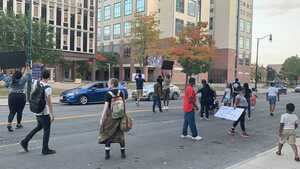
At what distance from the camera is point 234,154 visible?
951 centimetres

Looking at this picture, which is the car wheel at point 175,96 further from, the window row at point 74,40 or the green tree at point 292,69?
the green tree at point 292,69

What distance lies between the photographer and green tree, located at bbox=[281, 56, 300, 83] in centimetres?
11219

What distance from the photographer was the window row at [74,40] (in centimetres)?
6406

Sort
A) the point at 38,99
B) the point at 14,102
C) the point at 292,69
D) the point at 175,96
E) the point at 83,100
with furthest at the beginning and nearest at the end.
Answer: the point at 292,69
the point at 175,96
the point at 83,100
the point at 14,102
the point at 38,99

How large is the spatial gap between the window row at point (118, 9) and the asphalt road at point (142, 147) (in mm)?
65927

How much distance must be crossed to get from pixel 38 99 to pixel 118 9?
7973cm

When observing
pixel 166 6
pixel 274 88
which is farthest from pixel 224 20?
pixel 274 88

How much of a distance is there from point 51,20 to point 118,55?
2281 centimetres

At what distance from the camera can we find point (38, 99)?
7941 millimetres

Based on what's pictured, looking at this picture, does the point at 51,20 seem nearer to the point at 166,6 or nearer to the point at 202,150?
the point at 166,6

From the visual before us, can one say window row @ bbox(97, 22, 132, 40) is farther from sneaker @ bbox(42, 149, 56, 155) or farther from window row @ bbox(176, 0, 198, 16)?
sneaker @ bbox(42, 149, 56, 155)

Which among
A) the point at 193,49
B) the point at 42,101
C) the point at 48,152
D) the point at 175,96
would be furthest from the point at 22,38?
the point at 42,101

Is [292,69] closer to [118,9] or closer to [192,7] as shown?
[192,7]

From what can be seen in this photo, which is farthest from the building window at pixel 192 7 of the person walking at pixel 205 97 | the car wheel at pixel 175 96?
the person walking at pixel 205 97
